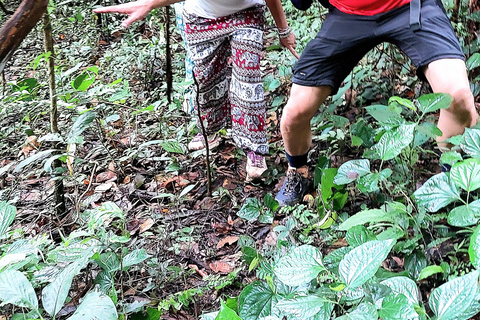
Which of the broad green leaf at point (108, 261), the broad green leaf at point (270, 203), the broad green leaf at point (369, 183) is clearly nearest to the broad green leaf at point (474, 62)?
the broad green leaf at point (369, 183)

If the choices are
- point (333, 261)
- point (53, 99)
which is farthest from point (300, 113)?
point (53, 99)

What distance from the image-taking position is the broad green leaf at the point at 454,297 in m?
1.17

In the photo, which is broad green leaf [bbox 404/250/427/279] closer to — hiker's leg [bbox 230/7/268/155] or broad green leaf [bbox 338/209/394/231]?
broad green leaf [bbox 338/209/394/231]

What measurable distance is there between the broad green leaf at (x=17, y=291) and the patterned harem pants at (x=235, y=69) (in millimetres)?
1782

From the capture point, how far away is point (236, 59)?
2.90 m

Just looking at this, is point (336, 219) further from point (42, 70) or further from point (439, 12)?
point (42, 70)

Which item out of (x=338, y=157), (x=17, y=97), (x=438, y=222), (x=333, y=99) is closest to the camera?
(x=438, y=222)

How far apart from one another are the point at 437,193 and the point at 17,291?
140 centimetres

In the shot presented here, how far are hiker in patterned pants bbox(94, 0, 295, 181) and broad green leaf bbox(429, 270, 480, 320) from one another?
183 centimetres

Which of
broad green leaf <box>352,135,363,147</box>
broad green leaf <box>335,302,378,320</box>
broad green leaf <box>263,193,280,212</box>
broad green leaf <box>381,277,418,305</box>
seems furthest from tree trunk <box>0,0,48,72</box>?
broad green leaf <box>352,135,363,147</box>

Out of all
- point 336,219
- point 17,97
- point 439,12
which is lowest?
point 336,219

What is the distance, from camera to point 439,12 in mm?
2254

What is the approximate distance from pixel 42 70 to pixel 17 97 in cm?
243

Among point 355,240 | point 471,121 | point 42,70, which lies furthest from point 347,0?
point 42,70
